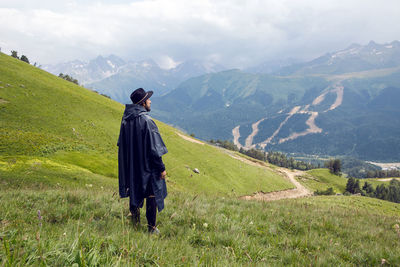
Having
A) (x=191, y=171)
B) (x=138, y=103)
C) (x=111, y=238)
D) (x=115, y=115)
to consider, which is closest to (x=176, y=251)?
(x=111, y=238)

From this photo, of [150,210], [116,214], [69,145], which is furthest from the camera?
[69,145]

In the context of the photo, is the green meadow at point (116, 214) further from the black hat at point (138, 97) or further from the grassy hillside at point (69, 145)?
the black hat at point (138, 97)

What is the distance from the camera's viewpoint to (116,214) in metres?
6.20

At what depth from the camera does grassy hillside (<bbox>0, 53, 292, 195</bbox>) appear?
21325 millimetres

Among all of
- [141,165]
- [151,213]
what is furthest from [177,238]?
[141,165]

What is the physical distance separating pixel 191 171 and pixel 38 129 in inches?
950

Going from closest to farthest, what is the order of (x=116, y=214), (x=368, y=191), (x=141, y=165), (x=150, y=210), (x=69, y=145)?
(x=150, y=210), (x=141, y=165), (x=116, y=214), (x=69, y=145), (x=368, y=191)

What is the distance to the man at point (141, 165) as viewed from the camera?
5.64m

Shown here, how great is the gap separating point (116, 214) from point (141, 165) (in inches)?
70.4

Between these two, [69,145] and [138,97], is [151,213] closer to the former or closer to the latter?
[138,97]

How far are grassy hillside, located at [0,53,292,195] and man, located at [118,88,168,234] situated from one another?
12.0 meters

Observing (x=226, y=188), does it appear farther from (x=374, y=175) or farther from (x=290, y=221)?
(x=374, y=175)

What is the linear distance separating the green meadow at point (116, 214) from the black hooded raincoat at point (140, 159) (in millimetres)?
692

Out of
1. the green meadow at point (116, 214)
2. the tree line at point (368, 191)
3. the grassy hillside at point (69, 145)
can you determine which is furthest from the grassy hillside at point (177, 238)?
the tree line at point (368, 191)
